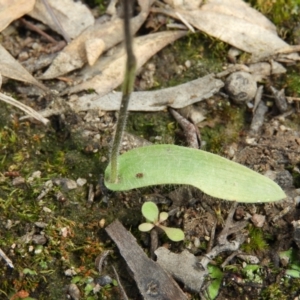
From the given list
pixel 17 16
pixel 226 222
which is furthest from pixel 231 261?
pixel 17 16

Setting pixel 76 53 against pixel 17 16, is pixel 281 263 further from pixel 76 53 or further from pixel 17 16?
pixel 17 16

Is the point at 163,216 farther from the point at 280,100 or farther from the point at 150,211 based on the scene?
the point at 280,100

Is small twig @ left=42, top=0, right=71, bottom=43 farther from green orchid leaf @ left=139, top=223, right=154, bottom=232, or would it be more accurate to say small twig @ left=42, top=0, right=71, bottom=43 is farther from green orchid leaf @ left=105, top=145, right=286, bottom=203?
green orchid leaf @ left=139, top=223, right=154, bottom=232

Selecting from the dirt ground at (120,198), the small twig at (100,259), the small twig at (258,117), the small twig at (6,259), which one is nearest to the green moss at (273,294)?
the dirt ground at (120,198)

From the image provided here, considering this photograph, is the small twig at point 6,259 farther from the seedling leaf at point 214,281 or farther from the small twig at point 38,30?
the small twig at point 38,30

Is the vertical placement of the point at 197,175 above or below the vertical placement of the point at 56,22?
below

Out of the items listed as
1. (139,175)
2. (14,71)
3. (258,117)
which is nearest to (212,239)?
(139,175)

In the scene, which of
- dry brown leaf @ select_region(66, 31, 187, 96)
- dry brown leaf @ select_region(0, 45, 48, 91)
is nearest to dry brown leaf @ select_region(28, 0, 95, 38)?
dry brown leaf @ select_region(66, 31, 187, 96)
